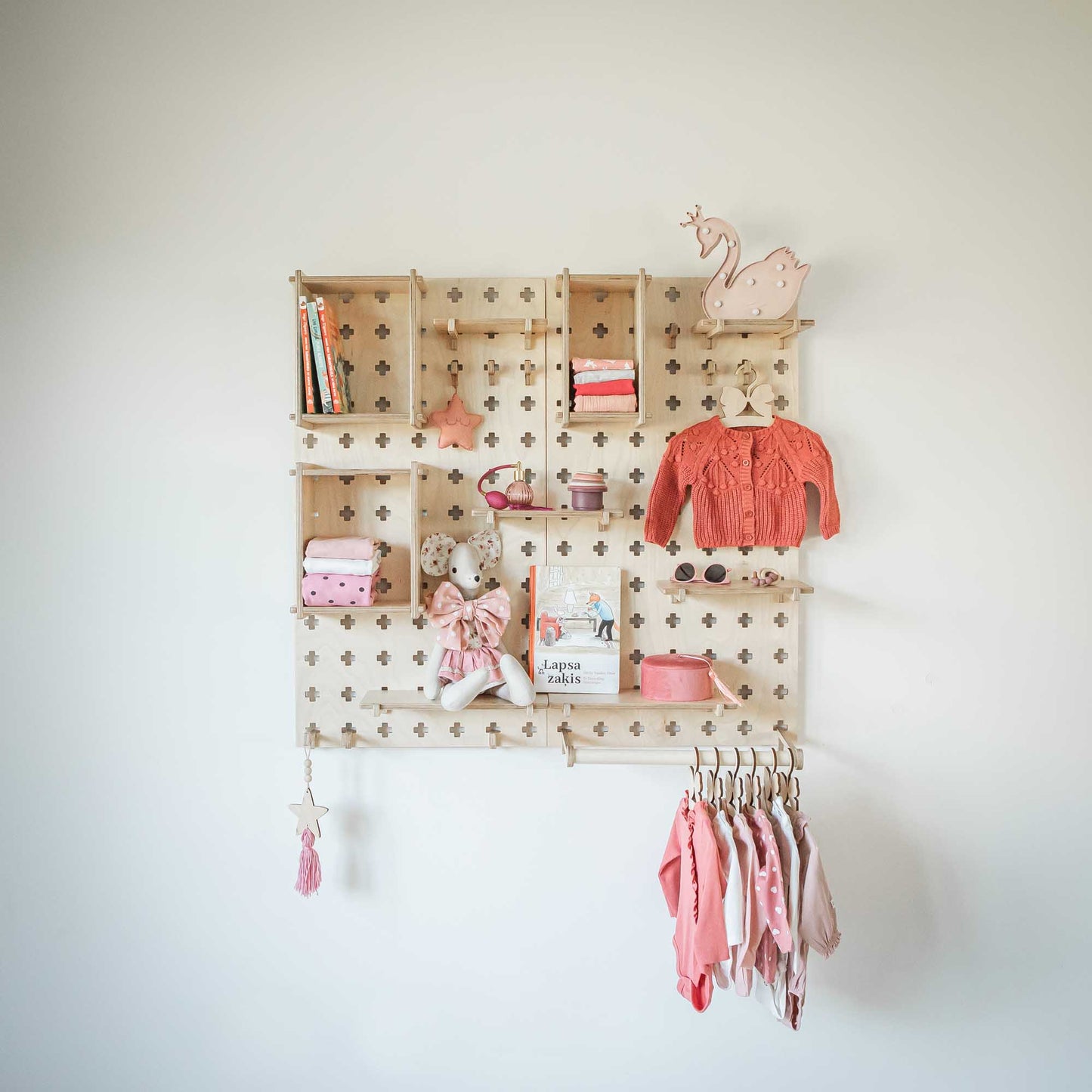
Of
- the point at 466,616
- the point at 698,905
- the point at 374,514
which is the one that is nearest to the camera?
the point at 698,905

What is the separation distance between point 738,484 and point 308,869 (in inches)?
55.9

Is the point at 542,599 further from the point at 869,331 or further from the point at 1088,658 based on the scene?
the point at 1088,658

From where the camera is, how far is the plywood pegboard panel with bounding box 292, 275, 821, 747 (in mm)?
1946

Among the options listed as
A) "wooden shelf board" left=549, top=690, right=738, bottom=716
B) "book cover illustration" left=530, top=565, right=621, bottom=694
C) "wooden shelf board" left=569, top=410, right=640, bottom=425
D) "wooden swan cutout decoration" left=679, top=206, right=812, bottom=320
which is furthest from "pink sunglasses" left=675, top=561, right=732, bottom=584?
"wooden swan cutout decoration" left=679, top=206, right=812, bottom=320

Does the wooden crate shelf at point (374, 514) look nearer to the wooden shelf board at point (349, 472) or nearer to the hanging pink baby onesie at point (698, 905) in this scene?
the wooden shelf board at point (349, 472)

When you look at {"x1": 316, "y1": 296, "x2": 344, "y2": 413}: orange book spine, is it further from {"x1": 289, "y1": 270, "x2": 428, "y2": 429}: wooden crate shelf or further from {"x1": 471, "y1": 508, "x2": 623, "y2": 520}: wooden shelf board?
{"x1": 471, "y1": 508, "x2": 623, "y2": 520}: wooden shelf board

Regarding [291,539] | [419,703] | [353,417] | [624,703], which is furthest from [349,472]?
[624,703]

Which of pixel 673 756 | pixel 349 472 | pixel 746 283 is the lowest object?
pixel 673 756

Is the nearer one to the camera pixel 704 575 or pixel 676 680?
pixel 676 680

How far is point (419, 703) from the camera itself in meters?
1.89

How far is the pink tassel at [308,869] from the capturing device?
6.32ft

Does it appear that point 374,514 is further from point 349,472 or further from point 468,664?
point 468,664

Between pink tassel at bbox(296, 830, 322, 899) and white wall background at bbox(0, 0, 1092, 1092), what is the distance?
71 mm

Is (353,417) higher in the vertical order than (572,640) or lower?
higher
